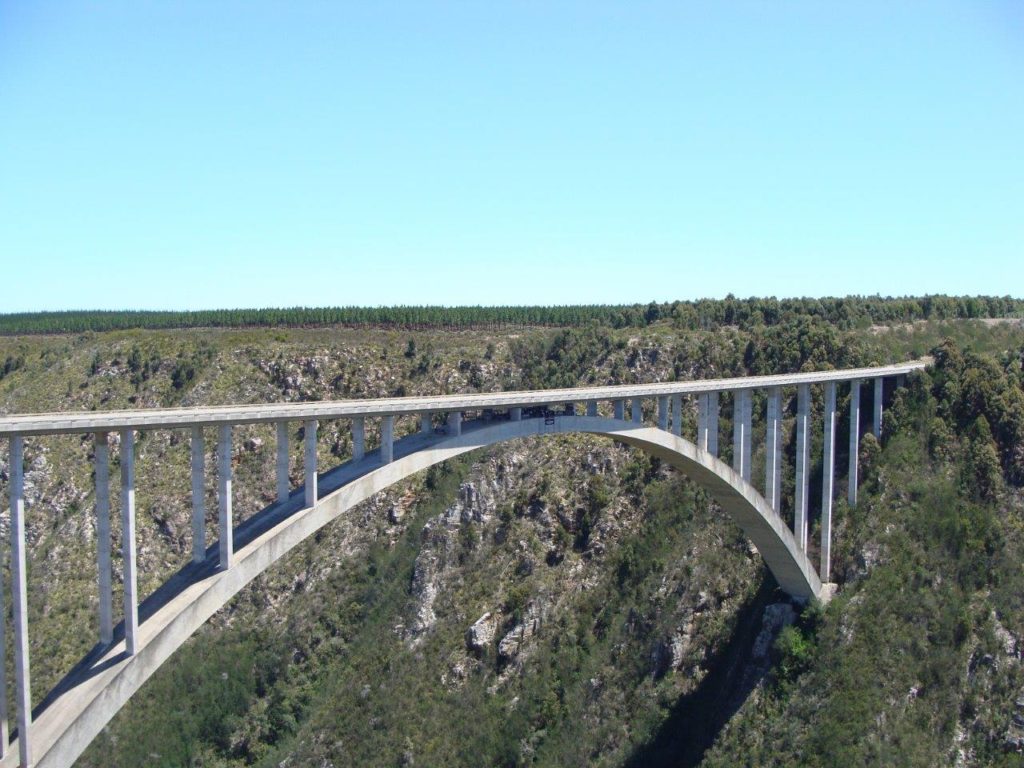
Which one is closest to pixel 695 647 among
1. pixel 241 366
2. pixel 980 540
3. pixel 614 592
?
pixel 614 592

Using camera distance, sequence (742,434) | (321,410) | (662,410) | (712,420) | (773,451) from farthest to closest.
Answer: (773,451) → (742,434) → (712,420) → (662,410) → (321,410)

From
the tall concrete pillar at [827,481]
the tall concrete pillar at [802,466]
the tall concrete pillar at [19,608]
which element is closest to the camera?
the tall concrete pillar at [19,608]

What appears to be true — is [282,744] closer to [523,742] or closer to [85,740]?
[523,742]

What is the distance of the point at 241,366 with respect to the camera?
62.8m

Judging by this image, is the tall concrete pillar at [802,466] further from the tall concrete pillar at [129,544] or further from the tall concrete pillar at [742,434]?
the tall concrete pillar at [129,544]

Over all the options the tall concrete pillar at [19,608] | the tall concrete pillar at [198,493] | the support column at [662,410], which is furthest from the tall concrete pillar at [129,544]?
the support column at [662,410]

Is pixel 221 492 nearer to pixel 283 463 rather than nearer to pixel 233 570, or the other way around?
pixel 233 570

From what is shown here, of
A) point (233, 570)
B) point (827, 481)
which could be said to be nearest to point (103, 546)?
point (233, 570)

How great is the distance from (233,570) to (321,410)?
4.62 m

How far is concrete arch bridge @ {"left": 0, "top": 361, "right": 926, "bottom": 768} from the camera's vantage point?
19.2 m

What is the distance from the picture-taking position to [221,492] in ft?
71.3

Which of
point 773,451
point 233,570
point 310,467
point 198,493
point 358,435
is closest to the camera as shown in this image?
point 198,493

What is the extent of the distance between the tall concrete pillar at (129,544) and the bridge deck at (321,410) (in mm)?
746

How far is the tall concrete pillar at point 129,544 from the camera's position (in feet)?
64.8
